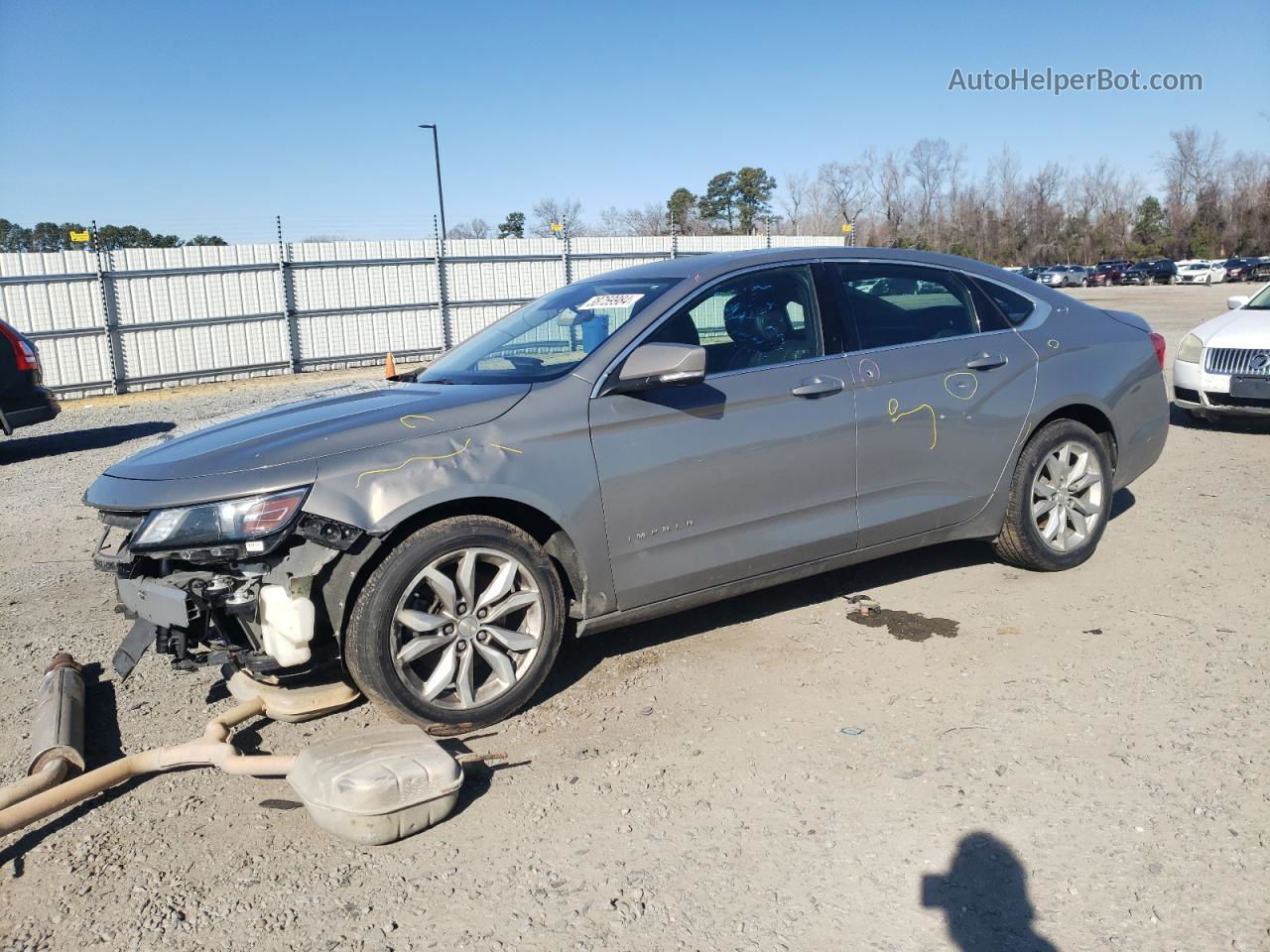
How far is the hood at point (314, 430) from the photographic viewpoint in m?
3.56

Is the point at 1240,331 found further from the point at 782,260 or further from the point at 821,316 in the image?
the point at 782,260

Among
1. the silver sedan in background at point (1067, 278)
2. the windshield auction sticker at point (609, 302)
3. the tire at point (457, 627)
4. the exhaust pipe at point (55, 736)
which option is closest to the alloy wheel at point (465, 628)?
the tire at point (457, 627)

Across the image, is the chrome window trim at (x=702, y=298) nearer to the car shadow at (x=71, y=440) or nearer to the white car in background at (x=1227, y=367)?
the white car in background at (x=1227, y=367)

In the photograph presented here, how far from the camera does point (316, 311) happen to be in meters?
19.3

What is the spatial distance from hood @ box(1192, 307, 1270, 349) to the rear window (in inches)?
192

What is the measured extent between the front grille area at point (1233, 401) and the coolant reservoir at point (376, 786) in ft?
27.0

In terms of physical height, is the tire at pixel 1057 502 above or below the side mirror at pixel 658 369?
below

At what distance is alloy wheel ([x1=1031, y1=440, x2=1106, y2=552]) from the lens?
5.16 metres

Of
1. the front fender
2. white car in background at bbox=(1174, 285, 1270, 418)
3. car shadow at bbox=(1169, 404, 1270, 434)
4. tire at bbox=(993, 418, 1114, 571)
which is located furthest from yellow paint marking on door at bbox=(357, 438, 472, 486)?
car shadow at bbox=(1169, 404, 1270, 434)

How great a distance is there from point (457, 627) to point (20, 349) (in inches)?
370

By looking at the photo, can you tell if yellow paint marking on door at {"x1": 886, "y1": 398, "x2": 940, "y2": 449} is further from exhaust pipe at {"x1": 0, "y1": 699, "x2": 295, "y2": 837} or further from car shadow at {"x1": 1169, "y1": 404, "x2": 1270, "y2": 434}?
car shadow at {"x1": 1169, "y1": 404, "x2": 1270, "y2": 434}

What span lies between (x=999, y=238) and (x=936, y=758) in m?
91.0

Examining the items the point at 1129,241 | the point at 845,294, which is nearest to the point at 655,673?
the point at 845,294

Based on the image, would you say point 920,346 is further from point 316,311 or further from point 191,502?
point 316,311
